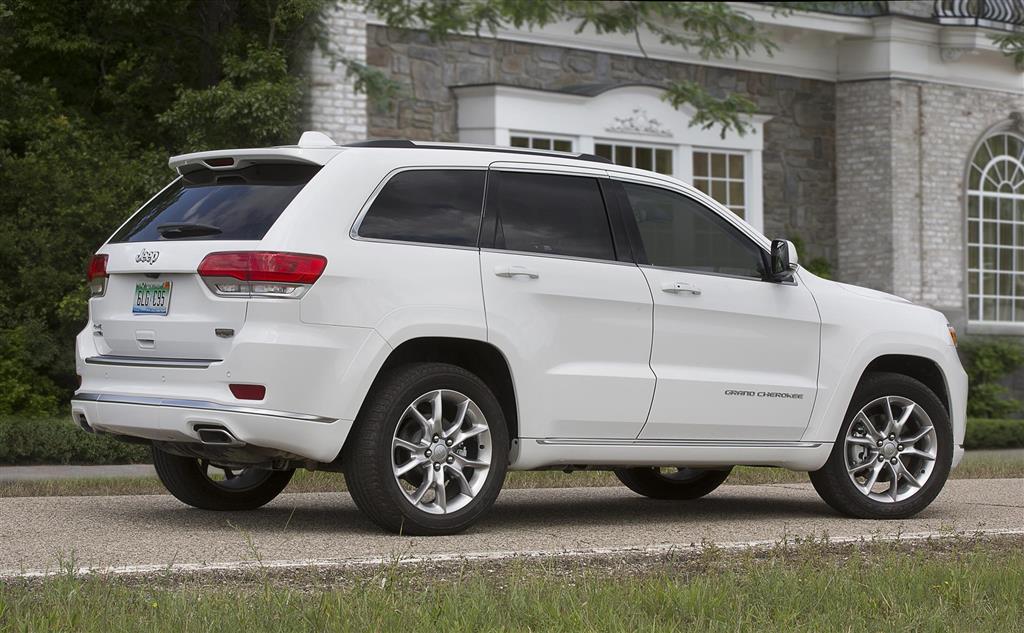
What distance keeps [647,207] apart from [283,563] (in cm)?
317

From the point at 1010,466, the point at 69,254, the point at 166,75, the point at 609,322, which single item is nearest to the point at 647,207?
the point at 609,322

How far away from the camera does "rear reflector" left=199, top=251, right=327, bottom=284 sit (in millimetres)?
6855

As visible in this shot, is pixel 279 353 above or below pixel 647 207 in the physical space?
below

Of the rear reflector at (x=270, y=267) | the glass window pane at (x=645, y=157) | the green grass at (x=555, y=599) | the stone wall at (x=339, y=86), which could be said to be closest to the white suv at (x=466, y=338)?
the rear reflector at (x=270, y=267)

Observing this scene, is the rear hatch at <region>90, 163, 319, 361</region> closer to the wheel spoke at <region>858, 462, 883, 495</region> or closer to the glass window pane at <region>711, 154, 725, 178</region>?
the wheel spoke at <region>858, 462, 883, 495</region>

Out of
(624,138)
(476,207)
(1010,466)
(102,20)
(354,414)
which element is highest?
(102,20)

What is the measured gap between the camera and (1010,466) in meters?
13.6

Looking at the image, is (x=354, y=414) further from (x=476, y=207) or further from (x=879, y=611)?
(x=879, y=611)

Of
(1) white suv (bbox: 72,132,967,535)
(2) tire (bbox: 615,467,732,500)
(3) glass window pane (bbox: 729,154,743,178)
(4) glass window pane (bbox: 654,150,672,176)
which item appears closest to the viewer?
(1) white suv (bbox: 72,132,967,535)

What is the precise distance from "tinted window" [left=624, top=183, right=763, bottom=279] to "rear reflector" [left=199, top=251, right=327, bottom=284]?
192cm

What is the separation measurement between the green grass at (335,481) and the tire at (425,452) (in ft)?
10.2

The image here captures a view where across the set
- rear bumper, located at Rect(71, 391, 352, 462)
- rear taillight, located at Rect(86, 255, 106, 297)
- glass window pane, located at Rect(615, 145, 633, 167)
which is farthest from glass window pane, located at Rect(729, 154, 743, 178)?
rear bumper, located at Rect(71, 391, 352, 462)

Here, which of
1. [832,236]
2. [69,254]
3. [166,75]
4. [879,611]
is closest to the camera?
[879,611]

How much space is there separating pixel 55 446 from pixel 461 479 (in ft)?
28.1
